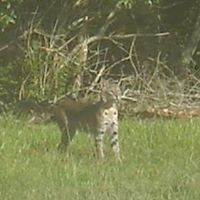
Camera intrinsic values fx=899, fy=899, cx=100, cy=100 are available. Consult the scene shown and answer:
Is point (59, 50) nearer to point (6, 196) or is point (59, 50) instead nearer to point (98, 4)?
point (98, 4)

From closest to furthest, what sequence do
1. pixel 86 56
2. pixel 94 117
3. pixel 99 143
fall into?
pixel 99 143 < pixel 94 117 < pixel 86 56

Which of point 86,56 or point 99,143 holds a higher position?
point 86,56

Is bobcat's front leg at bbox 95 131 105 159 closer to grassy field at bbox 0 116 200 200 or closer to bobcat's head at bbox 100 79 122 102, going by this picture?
grassy field at bbox 0 116 200 200

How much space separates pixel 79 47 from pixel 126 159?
694 centimetres

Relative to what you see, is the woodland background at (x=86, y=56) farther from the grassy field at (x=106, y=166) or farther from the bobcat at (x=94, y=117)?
the bobcat at (x=94, y=117)

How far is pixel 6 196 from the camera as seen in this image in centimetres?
826

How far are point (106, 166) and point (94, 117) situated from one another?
144cm

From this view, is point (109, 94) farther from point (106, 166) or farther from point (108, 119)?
point (106, 166)

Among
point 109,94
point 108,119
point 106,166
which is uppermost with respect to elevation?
point 109,94

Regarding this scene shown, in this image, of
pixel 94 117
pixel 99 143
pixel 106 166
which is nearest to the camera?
pixel 106 166

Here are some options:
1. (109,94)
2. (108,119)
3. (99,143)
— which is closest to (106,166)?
(99,143)

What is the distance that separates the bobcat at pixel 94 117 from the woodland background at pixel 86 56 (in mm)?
4293

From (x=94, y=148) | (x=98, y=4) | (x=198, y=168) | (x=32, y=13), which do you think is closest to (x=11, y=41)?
(x=32, y=13)

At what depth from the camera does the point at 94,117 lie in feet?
36.4
